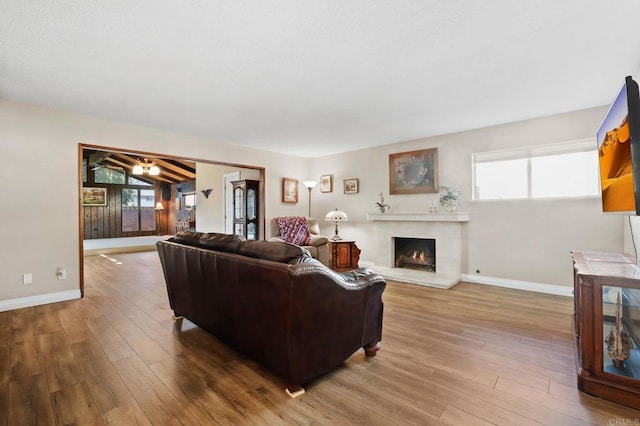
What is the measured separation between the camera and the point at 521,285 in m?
4.05

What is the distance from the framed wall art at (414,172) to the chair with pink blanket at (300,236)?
5.49ft

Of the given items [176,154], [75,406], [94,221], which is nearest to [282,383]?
[75,406]

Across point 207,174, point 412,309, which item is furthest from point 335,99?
point 207,174

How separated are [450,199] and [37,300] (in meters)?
5.80

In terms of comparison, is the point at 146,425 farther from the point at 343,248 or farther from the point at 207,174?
the point at 207,174

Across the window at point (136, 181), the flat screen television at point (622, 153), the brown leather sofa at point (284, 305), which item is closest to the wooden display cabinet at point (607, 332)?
the flat screen television at point (622, 153)

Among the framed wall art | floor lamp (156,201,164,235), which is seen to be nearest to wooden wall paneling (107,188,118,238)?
floor lamp (156,201,164,235)

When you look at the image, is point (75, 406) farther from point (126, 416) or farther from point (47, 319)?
point (47, 319)

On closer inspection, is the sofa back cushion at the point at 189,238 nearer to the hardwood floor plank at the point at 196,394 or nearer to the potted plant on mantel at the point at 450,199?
the hardwood floor plank at the point at 196,394

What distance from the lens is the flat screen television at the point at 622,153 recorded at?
5.62ft

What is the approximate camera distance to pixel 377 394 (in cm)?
174

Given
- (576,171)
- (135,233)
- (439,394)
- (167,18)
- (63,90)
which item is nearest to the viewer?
(439,394)

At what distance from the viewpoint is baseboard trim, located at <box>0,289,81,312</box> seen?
10.9ft

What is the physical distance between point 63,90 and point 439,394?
4.41 metres
